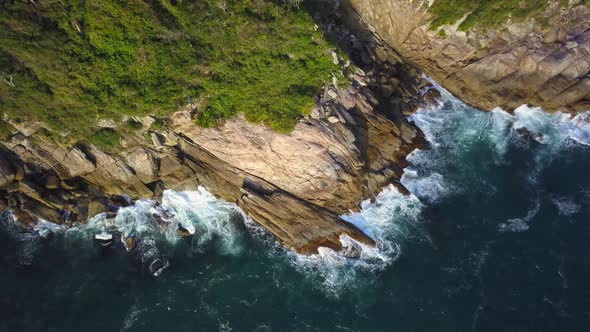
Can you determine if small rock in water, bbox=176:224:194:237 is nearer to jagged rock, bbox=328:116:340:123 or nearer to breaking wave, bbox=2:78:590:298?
breaking wave, bbox=2:78:590:298

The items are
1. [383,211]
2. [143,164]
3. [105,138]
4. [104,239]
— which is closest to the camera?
[104,239]

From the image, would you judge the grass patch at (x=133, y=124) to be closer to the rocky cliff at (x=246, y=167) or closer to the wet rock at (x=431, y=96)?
the rocky cliff at (x=246, y=167)

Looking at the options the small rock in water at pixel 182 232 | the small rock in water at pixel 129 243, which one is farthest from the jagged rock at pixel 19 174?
the small rock in water at pixel 182 232

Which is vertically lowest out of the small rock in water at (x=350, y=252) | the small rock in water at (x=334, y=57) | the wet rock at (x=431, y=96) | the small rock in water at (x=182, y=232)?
the small rock in water at (x=182, y=232)

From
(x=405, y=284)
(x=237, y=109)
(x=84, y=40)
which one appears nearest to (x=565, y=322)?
(x=405, y=284)

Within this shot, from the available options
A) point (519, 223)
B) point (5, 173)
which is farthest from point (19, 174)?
point (519, 223)

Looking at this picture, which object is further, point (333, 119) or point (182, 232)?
point (182, 232)

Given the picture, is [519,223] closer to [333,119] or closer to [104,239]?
[333,119]
